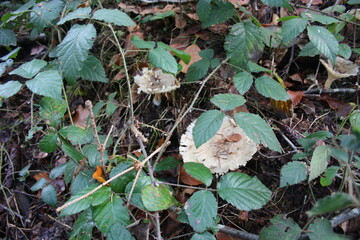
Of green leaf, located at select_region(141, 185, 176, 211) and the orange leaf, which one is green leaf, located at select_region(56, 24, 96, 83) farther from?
green leaf, located at select_region(141, 185, 176, 211)

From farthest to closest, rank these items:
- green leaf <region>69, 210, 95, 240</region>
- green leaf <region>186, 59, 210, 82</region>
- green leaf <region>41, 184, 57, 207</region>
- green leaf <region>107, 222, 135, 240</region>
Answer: green leaf <region>186, 59, 210, 82</region> → green leaf <region>41, 184, 57, 207</region> → green leaf <region>69, 210, 95, 240</region> → green leaf <region>107, 222, 135, 240</region>

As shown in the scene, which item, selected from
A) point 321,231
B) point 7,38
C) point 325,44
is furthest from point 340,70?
point 7,38

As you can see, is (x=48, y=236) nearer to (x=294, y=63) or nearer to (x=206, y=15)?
(x=206, y=15)

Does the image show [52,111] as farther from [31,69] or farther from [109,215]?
[109,215]

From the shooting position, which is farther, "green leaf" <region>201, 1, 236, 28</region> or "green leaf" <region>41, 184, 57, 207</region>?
"green leaf" <region>201, 1, 236, 28</region>

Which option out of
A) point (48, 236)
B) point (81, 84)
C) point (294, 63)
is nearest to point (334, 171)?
point (294, 63)

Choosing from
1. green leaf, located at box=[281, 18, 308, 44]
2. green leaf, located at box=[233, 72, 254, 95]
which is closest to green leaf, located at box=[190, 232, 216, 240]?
green leaf, located at box=[233, 72, 254, 95]

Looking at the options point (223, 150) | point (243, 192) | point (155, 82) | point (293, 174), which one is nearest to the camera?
point (243, 192)
